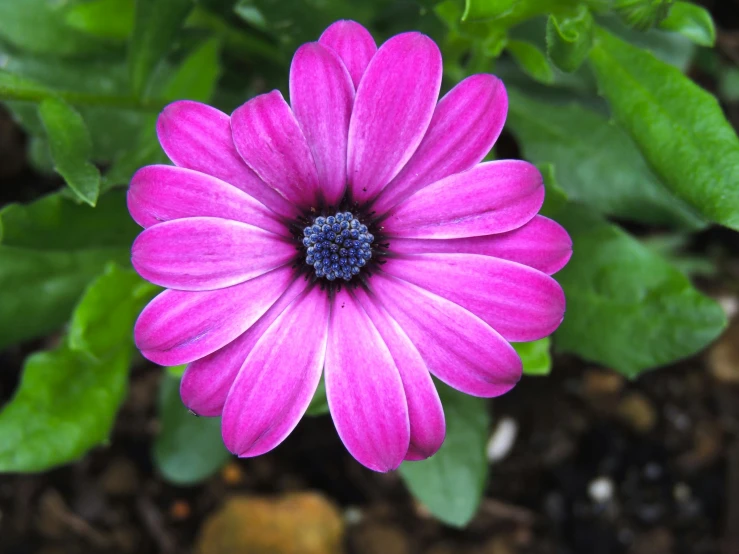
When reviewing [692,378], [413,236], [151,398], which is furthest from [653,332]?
[151,398]

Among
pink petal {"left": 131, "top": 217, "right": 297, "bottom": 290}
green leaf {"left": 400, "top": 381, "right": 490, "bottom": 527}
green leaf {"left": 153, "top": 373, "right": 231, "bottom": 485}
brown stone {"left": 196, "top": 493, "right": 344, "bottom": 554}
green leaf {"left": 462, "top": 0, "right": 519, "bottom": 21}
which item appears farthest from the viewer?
brown stone {"left": 196, "top": 493, "right": 344, "bottom": 554}

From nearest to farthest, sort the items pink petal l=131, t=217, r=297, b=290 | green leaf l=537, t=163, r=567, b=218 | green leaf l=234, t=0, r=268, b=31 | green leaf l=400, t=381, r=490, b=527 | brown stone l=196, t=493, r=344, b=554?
pink petal l=131, t=217, r=297, b=290, green leaf l=537, t=163, r=567, b=218, green leaf l=234, t=0, r=268, b=31, green leaf l=400, t=381, r=490, b=527, brown stone l=196, t=493, r=344, b=554

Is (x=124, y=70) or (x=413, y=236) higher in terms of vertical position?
(x=413, y=236)

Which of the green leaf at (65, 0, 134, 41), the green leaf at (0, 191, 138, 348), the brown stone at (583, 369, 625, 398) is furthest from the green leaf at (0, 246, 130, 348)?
the brown stone at (583, 369, 625, 398)

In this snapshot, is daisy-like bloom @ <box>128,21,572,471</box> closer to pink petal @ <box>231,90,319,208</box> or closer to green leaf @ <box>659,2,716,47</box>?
pink petal @ <box>231,90,319,208</box>

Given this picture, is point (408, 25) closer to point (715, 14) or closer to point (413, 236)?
point (413, 236)

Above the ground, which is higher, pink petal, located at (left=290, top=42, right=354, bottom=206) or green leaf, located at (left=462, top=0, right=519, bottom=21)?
green leaf, located at (left=462, top=0, right=519, bottom=21)

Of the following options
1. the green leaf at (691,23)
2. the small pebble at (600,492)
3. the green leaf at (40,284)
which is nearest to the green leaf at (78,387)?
the green leaf at (40,284)
